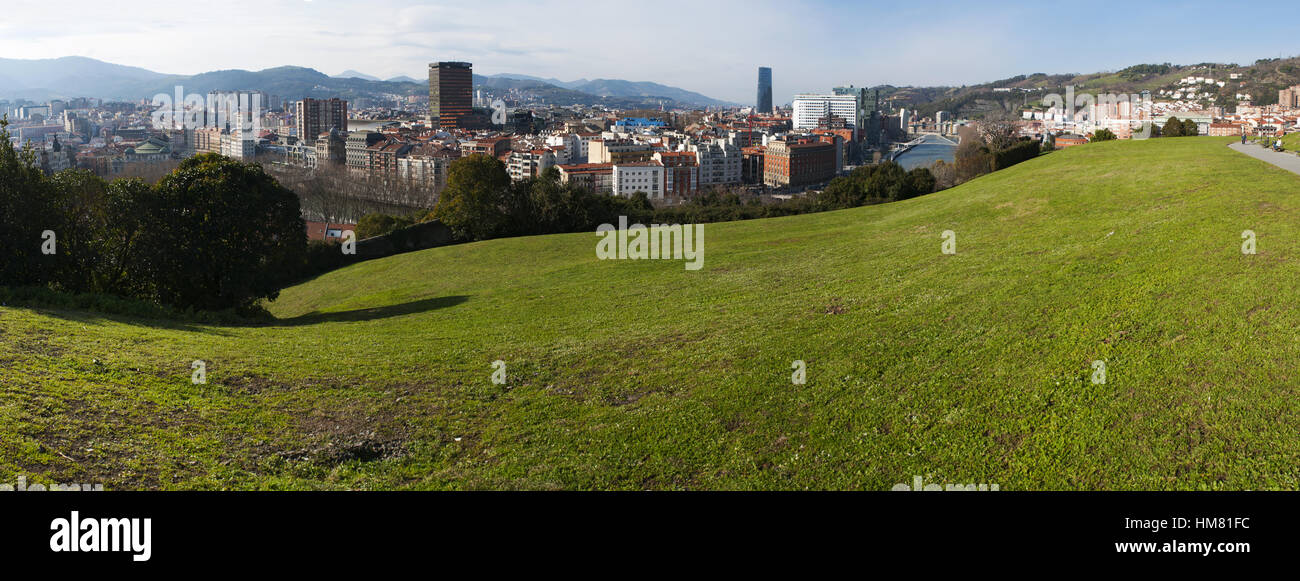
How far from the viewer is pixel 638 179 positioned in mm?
93500

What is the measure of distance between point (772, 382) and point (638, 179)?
280ft

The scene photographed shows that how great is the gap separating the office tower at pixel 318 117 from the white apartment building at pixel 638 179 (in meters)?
113

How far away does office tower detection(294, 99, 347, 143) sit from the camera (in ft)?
585

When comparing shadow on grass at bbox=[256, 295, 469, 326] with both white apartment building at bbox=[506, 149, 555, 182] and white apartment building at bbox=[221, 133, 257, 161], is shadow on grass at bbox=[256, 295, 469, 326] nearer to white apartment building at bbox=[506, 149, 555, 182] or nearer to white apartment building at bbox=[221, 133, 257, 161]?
white apartment building at bbox=[506, 149, 555, 182]

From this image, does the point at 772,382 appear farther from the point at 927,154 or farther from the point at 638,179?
the point at 927,154

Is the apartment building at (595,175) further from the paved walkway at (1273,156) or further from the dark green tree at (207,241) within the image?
the dark green tree at (207,241)

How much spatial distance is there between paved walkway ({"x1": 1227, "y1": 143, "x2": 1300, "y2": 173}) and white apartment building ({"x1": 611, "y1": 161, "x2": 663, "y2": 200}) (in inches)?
2626

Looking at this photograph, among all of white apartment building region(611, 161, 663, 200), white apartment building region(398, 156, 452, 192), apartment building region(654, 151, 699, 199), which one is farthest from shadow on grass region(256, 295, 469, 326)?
white apartment building region(398, 156, 452, 192)

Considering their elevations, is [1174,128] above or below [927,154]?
below

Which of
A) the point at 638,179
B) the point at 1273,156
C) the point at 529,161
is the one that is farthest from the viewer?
the point at 529,161

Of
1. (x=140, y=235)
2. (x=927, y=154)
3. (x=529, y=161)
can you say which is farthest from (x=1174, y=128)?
(x=927, y=154)

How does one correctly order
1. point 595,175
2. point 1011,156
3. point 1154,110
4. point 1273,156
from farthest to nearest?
point 1154,110 → point 595,175 → point 1011,156 → point 1273,156

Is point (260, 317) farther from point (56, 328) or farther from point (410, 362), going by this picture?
point (410, 362)
